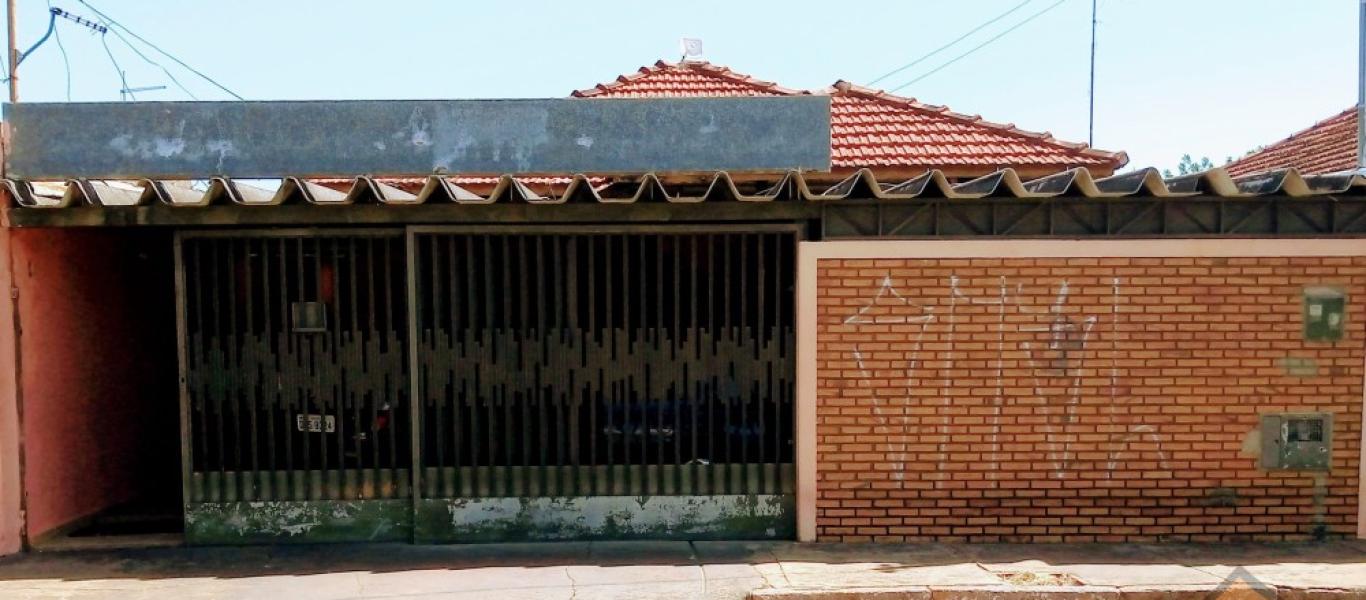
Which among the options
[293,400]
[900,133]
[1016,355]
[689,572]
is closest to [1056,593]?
[1016,355]

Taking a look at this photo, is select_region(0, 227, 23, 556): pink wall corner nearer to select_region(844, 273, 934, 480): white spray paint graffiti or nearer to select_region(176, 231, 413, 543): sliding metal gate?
select_region(176, 231, 413, 543): sliding metal gate

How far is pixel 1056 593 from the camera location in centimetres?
491

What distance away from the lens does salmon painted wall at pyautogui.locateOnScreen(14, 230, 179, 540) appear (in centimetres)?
577

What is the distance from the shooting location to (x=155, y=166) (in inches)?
240

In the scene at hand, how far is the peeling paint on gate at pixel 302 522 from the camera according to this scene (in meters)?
5.81

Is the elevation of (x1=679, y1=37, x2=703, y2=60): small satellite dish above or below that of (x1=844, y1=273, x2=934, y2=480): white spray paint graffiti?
above

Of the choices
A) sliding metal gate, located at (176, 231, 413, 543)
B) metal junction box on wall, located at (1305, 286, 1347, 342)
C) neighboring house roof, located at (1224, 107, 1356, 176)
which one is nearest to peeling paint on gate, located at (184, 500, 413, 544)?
sliding metal gate, located at (176, 231, 413, 543)

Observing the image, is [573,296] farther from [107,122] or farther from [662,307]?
[107,122]

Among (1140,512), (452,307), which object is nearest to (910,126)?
(1140,512)

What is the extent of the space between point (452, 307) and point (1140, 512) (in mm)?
4823

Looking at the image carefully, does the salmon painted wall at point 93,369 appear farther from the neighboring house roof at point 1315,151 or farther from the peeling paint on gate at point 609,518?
the neighboring house roof at point 1315,151

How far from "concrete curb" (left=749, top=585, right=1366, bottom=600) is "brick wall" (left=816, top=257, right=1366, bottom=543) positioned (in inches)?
34.0

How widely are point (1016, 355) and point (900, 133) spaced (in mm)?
4242

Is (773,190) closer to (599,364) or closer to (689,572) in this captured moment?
(599,364)
